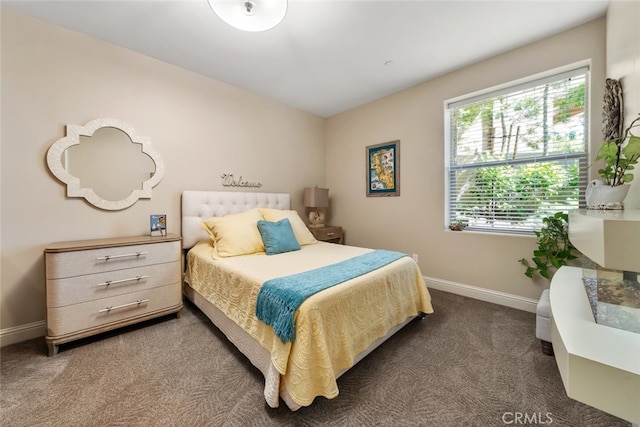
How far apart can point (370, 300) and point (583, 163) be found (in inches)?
89.4

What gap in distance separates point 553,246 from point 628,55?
1.45 m

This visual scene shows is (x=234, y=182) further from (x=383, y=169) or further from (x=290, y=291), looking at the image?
(x=290, y=291)

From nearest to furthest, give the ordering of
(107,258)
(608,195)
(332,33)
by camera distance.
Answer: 1. (608,195)
2. (107,258)
3. (332,33)

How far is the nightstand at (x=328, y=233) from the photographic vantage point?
3475mm

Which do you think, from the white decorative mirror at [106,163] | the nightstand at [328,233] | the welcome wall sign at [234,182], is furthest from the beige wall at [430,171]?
the white decorative mirror at [106,163]

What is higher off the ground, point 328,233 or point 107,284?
point 328,233

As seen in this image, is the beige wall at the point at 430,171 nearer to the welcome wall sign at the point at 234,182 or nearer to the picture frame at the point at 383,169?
the picture frame at the point at 383,169

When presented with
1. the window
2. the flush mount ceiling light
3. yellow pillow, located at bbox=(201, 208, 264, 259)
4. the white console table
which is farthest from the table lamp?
the white console table

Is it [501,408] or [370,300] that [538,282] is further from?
[370,300]

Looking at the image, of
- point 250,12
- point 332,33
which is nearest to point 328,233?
point 332,33

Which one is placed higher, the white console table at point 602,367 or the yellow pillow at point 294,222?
the yellow pillow at point 294,222

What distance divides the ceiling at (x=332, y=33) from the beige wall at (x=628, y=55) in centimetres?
44

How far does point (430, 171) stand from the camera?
3.00 meters

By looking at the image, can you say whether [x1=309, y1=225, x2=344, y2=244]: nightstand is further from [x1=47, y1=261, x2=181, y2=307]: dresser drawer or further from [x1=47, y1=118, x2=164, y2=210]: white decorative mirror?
[x1=47, y1=118, x2=164, y2=210]: white decorative mirror
